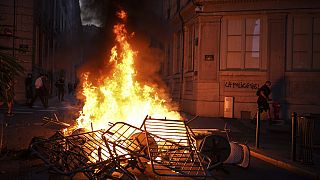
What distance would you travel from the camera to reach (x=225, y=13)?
15836 mm

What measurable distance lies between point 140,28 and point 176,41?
4.70m

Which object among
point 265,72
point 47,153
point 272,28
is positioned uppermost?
point 272,28

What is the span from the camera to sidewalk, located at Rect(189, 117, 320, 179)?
6.60 m

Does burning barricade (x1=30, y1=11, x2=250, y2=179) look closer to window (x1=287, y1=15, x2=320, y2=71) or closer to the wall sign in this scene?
the wall sign

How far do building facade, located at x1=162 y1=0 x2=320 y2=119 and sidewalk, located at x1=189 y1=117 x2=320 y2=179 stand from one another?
1.22 meters

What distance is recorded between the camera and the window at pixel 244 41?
15766 millimetres

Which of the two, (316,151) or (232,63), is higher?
(232,63)

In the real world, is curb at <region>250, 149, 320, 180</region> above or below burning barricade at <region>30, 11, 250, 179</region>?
below

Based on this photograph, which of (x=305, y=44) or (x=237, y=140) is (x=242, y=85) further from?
(x=237, y=140)

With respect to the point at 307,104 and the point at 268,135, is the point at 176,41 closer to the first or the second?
the point at 307,104

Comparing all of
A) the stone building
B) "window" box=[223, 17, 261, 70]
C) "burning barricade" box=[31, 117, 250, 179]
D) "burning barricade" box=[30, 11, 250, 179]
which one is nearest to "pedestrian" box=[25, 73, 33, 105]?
the stone building

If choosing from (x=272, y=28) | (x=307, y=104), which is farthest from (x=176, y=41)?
(x=307, y=104)

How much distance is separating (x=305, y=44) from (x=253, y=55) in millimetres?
2157

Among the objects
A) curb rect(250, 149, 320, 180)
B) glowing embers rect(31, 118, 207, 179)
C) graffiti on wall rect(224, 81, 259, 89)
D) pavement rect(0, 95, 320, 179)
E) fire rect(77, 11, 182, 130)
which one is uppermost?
graffiti on wall rect(224, 81, 259, 89)
